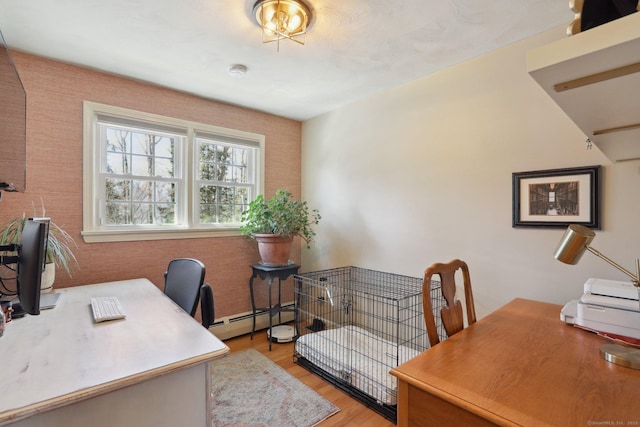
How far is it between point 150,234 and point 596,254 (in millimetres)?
2936

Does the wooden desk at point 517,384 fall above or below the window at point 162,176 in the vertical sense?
below

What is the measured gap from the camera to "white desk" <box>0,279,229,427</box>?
0.91 meters

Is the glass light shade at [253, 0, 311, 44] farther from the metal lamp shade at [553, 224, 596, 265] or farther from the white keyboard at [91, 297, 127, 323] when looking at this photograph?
the white keyboard at [91, 297, 127, 323]

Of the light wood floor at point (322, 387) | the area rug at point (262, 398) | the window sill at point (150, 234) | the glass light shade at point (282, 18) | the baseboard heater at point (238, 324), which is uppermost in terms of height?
the glass light shade at point (282, 18)

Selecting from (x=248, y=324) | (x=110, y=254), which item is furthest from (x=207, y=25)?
(x=248, y=324)

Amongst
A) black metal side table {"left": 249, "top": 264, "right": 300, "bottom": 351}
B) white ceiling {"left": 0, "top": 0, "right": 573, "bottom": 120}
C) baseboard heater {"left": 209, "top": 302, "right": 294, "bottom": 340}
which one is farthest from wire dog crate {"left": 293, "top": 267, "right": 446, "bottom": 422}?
white ceiling {"left": 0, "top": 0, "right": 573, "bottom": 120}

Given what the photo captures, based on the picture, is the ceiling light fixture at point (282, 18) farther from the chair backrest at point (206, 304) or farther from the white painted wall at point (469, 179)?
the chair backrest at point (206, 304)

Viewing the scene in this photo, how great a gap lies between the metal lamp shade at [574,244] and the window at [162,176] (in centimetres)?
270

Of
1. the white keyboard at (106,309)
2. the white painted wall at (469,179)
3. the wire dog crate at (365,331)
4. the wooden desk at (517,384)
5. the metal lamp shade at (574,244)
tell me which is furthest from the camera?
the wire dog crate at (365,331)

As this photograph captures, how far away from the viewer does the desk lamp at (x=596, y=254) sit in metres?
1.04

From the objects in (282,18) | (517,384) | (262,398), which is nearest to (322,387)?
(262,398)

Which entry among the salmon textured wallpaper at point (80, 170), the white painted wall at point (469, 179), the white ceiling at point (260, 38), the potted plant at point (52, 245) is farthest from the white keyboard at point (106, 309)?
the white painted wall at point (469, 179)

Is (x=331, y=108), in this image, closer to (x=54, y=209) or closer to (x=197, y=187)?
(x=197, y=187)

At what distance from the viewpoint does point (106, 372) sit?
1.02 m
